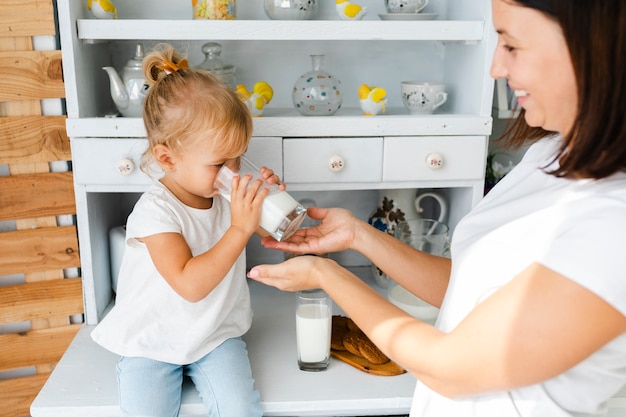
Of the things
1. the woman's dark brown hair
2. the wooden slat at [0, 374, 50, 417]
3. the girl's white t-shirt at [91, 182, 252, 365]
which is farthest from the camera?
the wooden slat at [0, 374, 50, 417]

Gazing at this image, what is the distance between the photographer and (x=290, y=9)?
1.51 m

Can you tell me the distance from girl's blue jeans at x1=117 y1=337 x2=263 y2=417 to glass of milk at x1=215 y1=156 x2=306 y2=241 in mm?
291

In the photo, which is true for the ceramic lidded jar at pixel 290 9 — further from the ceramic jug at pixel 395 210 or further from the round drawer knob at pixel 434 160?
the ceramic jug at pixel 395 210

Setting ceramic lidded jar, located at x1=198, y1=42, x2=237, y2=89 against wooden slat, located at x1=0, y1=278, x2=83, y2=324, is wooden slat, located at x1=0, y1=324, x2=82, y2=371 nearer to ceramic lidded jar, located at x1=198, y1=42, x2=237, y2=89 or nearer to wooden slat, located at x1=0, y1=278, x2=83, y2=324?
wooden slat, located at x1=0, y1=278, x2=83, y2=324

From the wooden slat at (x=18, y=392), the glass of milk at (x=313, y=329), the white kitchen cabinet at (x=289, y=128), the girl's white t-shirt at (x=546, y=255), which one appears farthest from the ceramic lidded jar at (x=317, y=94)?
the wooden slat at (x=18, y=392)

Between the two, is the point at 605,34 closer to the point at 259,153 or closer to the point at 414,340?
the point at 414,340

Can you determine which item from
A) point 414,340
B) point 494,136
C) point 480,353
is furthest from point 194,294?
point 494,136

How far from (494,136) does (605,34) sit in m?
1.18

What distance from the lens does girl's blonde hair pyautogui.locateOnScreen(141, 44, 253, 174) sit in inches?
50.3

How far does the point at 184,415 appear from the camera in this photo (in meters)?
1.28

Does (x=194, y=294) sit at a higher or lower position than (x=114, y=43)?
lower

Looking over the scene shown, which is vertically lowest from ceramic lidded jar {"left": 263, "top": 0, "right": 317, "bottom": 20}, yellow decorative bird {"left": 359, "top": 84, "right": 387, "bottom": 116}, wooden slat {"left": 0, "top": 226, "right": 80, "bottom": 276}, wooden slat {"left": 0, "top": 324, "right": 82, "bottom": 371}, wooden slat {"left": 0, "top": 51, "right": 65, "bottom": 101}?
wooden slat {"left": 0, "top": 324, "right": 82, "bottom": 371}

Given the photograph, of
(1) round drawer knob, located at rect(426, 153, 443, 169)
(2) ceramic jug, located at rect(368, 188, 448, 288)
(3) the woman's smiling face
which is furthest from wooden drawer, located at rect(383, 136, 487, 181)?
(3) the woman's smiling face

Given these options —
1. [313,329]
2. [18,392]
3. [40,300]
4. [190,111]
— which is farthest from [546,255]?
[18,392]
